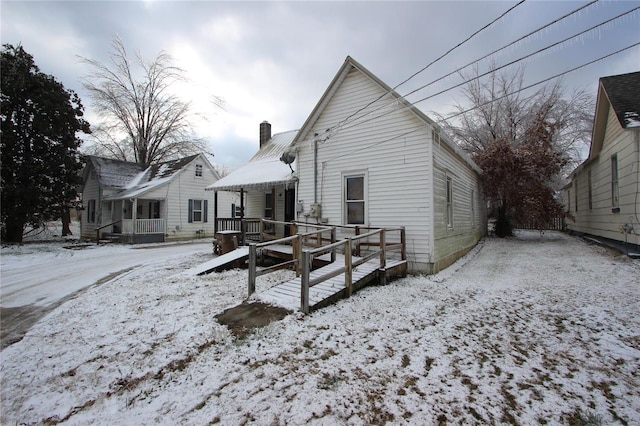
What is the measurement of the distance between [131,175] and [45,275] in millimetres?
14831

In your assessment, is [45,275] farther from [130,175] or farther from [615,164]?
[615,164]

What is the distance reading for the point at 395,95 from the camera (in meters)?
8.21

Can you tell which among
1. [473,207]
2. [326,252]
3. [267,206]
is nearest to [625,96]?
[473,207]

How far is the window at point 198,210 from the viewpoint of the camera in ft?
65.6

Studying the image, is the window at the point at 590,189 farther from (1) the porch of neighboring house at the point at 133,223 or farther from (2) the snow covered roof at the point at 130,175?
(1) the porch of neighboring house at the point at 133,223

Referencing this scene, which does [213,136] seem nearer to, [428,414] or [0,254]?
[0,254]

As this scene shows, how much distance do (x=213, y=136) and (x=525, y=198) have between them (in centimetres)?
2753

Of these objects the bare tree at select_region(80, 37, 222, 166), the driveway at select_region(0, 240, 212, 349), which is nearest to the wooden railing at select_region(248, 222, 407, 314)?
the driveway at select_region(0, 240, 212, 349)

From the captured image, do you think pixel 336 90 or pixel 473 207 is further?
pixel 473 207

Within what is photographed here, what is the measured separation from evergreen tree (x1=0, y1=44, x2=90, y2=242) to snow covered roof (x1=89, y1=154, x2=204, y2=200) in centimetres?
320

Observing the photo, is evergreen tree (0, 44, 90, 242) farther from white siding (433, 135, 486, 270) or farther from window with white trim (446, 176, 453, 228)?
window with white trim (446, 176, 453, 228)

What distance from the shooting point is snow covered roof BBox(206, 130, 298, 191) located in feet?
35.7

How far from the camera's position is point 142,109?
27.9 meters

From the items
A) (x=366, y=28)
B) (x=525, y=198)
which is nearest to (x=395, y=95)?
(x=366, y=28)
